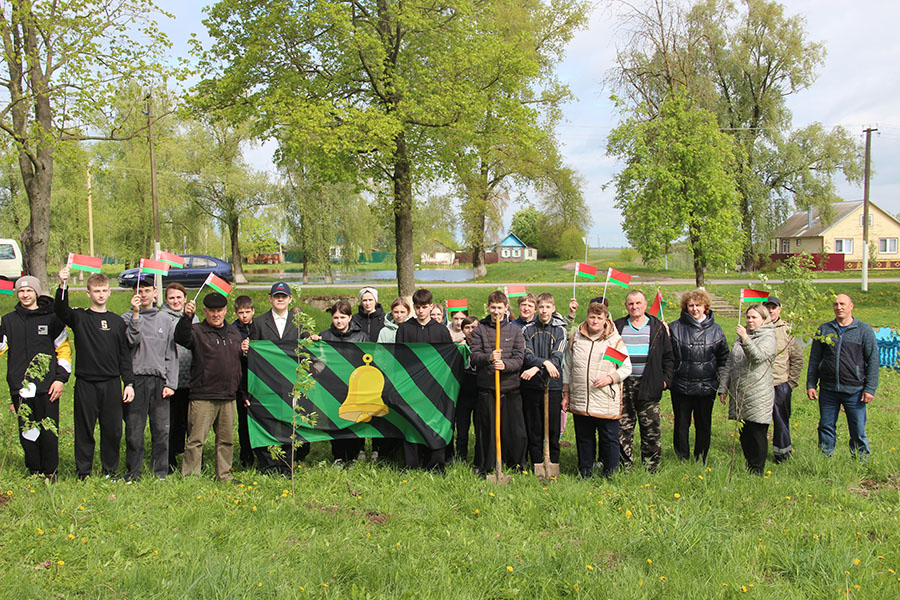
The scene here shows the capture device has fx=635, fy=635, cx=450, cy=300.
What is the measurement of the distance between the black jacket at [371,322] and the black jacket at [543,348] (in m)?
1.83

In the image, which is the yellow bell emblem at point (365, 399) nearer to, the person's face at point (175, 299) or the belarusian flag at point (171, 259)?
the person's face at point (175, 299)

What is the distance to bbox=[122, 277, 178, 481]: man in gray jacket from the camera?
6.03m

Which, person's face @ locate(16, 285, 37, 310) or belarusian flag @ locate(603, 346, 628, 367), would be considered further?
Result: person's face @ locate(16, 285, 37, 310)

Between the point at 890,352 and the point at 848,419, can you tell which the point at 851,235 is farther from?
the point at 848,419

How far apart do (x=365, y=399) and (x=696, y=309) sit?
3.52 meters

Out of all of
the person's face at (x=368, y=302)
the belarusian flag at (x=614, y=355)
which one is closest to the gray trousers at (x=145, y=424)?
the person's face at (x=368, y=302)

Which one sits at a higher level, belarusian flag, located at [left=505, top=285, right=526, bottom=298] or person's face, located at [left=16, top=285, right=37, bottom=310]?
person's face, located at [left=16, top=285, right=37, bottom=310]

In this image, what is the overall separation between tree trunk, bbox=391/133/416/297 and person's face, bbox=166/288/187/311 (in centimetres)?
1285

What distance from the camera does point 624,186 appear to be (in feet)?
73.0

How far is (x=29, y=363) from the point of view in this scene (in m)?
5.90

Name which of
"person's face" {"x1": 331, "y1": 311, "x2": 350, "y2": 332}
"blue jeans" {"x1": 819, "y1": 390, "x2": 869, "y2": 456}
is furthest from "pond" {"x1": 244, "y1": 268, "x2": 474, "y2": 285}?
"blue jeans" {"x1": 819, "y1": 390, "x2": 869, "y2": 456}

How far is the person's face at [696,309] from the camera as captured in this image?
6320 millimetres

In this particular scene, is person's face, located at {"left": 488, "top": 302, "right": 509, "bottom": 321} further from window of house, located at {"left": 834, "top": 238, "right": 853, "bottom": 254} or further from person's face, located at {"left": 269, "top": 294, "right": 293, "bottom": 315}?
window of house, located at {"left": 834, "top": 238, "right": 853, "bottom": 254}

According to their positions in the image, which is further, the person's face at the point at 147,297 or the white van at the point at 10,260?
the white van at the point at 10,260
